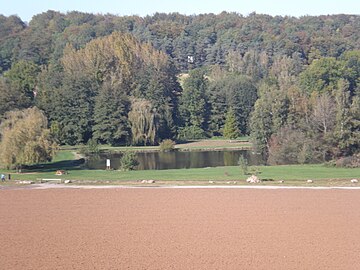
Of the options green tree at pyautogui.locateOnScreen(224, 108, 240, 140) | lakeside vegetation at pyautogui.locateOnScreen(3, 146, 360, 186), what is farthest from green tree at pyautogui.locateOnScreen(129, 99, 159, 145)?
lakeside vegetation at pyautogui.locateOnScreen(3, 146, 360, 186)

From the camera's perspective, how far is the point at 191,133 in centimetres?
9488

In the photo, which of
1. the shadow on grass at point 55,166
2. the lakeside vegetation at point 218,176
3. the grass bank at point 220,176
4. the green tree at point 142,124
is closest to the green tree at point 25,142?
the shadow on grass at point 55,166

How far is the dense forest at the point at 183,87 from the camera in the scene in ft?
172

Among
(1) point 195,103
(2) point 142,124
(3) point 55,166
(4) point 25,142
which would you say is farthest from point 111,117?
(4) point 25,142

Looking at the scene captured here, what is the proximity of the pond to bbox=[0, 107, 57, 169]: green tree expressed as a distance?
770 centimetres

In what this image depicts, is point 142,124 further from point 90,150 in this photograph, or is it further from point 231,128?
point 231,128


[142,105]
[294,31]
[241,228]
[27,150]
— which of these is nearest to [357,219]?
[241,228]

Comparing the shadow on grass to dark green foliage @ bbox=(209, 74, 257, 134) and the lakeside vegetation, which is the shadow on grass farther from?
dark green foliage @ bbox=(209, 74, 257, 134)

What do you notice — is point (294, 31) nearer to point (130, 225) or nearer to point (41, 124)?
point (41, 124)

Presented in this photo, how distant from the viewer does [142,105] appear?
83625 millimetres

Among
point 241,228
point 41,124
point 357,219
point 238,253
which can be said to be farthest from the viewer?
point 41,124

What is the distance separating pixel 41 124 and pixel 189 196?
21.4 metres

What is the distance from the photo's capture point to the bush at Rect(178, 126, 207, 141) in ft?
309

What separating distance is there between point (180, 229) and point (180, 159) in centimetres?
4183
